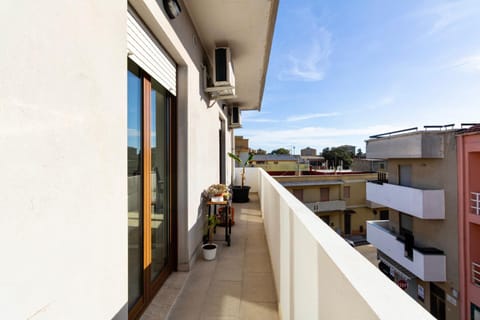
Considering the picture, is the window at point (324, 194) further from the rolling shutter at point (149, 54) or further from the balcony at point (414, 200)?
the rolling shutter at point (149, 54)

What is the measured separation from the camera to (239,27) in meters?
3.17

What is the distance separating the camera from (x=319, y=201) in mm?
18844

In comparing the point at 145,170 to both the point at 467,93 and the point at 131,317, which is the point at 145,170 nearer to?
the point at 131,317

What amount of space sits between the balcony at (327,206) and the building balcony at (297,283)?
637 inches

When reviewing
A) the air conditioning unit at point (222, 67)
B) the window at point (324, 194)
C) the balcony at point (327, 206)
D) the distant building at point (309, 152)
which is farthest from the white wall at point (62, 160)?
the distant building at point (309, 152)

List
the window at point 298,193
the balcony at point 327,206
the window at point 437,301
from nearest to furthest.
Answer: the window at point 437,301, the window at point 298,193, the balcony at point 327,206

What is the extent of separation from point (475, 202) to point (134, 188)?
10.5 m

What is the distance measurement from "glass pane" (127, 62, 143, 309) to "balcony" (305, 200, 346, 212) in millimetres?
17970

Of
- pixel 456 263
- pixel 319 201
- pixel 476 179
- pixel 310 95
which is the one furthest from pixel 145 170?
pixel 310 95

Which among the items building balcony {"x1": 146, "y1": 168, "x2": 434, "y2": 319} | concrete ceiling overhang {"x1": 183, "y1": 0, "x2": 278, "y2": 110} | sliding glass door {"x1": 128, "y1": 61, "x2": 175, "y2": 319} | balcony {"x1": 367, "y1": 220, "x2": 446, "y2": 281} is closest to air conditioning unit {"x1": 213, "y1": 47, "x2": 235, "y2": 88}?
concrete ceiling overhang {"x1": 183, "y1": 0, "x2": 278, "y2": 110}

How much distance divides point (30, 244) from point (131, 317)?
4.95 ft

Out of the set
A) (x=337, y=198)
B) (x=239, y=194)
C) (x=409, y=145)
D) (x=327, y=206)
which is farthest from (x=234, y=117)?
(x=337, y=198)

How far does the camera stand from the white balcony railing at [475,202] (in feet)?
24.0

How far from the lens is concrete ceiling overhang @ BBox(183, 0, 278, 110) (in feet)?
8.86
